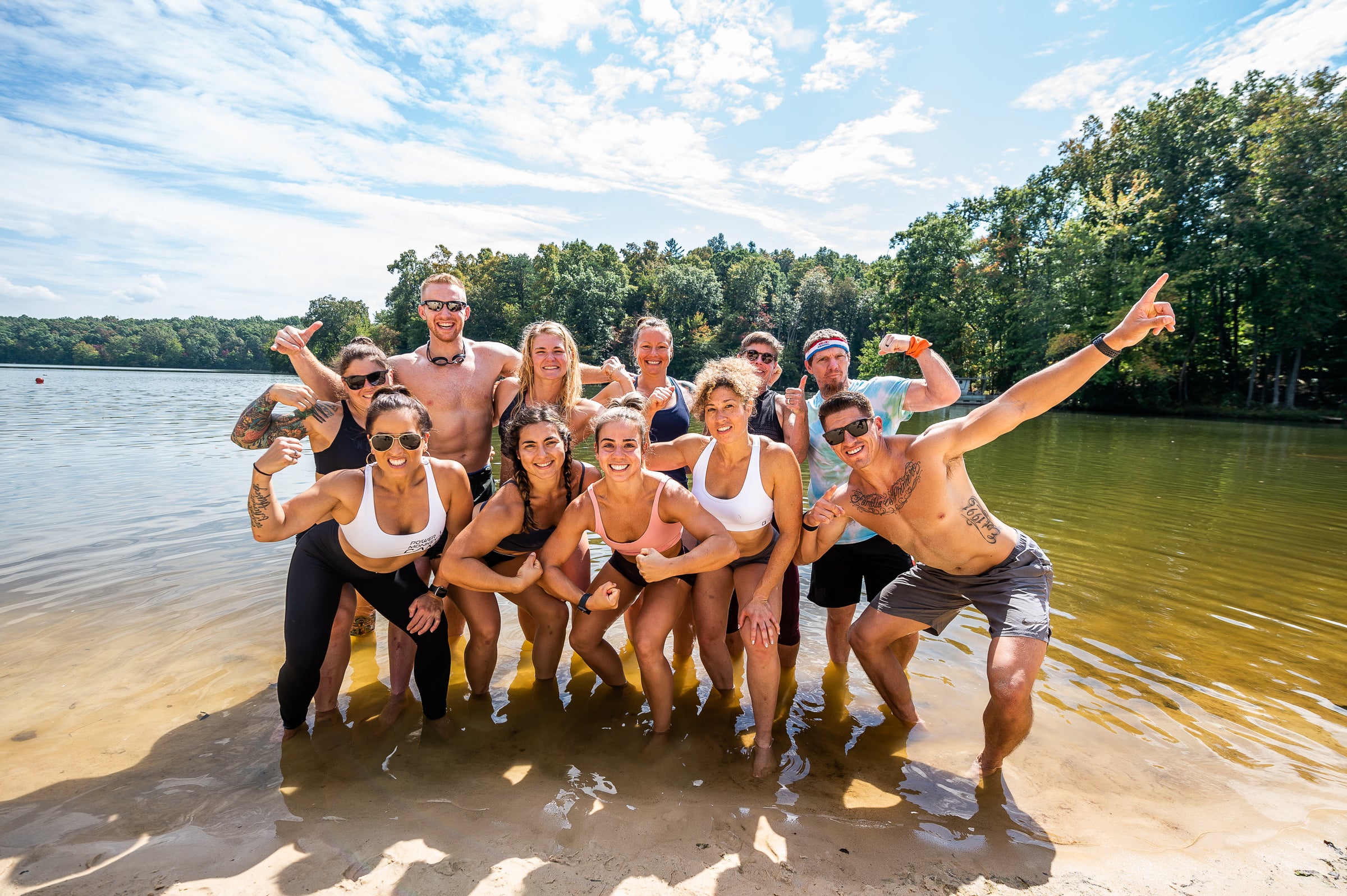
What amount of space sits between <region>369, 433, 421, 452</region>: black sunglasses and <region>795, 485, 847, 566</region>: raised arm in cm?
246

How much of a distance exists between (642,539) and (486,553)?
3.40ft

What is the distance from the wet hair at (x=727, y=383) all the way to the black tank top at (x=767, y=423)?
58 cm

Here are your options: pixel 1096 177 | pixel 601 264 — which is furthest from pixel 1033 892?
pixel 601 264

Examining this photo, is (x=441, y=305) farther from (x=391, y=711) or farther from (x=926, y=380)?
(x=926, y=380)

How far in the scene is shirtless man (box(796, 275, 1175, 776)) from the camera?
3.55 metres

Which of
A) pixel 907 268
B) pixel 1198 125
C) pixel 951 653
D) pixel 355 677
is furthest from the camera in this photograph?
pixel 907 268

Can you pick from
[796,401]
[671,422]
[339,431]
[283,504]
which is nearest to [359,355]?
[339,431]

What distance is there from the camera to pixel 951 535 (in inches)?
154

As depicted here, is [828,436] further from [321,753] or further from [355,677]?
[355,677]

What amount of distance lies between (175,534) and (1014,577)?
10.3 meters

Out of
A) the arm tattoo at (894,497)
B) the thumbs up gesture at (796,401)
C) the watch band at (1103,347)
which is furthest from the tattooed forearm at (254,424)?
the watch band at (1103,347)

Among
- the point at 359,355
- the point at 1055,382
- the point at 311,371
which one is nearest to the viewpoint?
the point at 1055,382

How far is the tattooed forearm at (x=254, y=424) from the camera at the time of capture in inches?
167

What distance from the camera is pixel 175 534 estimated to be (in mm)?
8883
